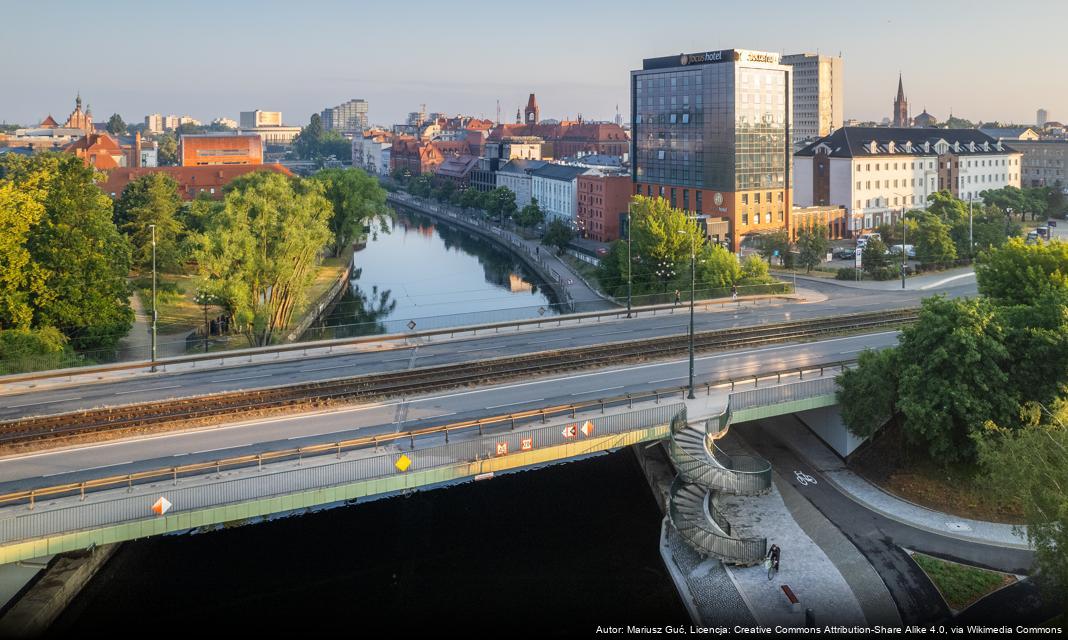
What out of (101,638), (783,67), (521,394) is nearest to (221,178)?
(783,67)

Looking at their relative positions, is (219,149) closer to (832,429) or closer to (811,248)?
(811,248)

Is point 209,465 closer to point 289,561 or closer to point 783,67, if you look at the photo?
point 289,561

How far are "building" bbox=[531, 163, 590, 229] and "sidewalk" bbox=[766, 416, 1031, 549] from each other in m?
68.5

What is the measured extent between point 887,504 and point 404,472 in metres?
15.0

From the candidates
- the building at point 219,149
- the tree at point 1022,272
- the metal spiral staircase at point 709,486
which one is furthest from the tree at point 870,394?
the building at point 219,149

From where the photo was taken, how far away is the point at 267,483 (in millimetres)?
22484

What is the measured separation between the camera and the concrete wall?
105ft

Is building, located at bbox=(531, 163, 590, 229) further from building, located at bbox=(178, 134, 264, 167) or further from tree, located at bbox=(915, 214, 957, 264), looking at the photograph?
building, located at bbox=(178, 134, 264, 167)

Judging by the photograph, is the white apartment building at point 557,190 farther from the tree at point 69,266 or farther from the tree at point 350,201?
the tree at point 69,266

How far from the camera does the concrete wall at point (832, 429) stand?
105 feet

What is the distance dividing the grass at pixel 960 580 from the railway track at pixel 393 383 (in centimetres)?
1541

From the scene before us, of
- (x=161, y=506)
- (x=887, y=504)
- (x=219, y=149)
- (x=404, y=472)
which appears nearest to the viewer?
(x=161, y=506)

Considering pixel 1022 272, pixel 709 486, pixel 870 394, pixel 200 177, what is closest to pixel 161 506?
pixel 709 486

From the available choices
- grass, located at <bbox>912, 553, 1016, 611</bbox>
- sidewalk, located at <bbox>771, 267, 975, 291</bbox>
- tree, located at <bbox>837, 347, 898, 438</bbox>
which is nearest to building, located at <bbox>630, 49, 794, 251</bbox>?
sidewalk, located at <bbox>771, 267, 975, 291</bbox>
